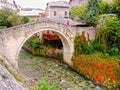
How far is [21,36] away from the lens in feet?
68.3

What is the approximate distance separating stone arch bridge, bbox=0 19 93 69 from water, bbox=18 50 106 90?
1.63 m

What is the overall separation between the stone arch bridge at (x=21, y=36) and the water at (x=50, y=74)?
1.63 metres

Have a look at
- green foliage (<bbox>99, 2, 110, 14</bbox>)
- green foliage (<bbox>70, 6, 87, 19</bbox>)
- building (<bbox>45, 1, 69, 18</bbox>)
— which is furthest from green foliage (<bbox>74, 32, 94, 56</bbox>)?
building (<bbox>45, 1, 69, 18</bbox>)

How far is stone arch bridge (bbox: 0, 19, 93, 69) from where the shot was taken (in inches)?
774

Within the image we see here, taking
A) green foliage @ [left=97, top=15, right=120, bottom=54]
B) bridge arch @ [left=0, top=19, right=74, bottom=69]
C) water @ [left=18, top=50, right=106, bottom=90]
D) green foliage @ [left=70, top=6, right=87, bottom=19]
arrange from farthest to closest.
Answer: green foliage @ [left=70, top=6, right=87, bottom=19] → green foliage @ [left=97, top=15, right=120, bottom=54] → bridge arch @ [left=0, top=19, right=74, bottom=69] → water @ [left=18, top=50, right=106, bottom=90]

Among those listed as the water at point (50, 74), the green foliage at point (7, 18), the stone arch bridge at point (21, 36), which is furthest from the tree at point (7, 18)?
the stone arch bridge at point (21, 36)

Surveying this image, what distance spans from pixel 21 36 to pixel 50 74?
13.3 feet

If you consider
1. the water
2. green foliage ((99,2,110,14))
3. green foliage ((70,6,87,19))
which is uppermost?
green foliage ((99,2,110,14))

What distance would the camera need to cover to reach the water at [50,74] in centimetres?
1817

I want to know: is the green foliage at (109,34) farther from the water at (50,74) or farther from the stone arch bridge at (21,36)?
the water at (50,74)

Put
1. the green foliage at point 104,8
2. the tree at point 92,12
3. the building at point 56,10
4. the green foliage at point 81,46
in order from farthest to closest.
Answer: the building at point 56,10 → the green foliage at point 104,8 → the tree at point 92,12 → the green foliage at point 81,46

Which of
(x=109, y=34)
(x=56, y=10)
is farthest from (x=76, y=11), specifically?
(x=109, y=34)

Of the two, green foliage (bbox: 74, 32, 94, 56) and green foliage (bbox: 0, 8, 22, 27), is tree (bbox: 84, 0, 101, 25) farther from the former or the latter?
green foliage (bbox: 0, 8, 22, 27)

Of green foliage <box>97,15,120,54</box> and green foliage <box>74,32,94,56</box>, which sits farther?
green foliage <box>74,32,94,56</box>
